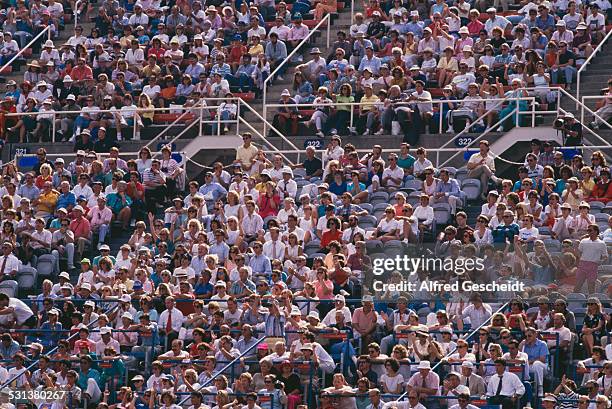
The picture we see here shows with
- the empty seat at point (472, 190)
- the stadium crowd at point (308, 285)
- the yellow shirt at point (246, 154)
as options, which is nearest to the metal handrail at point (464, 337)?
the stadium crowd at point (308, 285)

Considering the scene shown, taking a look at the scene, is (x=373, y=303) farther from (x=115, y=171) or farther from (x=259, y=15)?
(x=259, y=15)

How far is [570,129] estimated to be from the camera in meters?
33.7

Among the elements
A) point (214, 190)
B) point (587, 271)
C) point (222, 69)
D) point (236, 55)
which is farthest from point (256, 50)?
point (587, 271)

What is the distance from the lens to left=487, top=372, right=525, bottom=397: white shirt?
2709 cm

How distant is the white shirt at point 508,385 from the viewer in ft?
88.9

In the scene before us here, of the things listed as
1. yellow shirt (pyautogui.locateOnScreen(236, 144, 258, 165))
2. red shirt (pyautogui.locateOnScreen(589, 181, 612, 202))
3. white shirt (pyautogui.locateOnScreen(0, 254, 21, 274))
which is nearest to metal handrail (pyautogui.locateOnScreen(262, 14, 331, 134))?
yellow shirt (pyautogui.locateOnScreen(236, 144, 258, 165))

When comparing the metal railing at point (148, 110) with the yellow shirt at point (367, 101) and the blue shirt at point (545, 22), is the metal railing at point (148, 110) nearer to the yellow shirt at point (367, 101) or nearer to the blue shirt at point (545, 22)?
the yellow shirt at point (367, 101)

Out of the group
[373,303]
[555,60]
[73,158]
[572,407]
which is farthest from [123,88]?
[572,407]

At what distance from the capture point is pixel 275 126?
36.9 m

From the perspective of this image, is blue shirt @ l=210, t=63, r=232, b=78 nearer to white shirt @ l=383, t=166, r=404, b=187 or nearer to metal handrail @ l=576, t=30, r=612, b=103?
white shirt @ l=383, t=166, r=404, b=187

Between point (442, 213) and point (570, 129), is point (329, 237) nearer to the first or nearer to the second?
point (442, 213)

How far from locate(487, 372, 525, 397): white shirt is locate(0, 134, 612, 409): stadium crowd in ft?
0.06

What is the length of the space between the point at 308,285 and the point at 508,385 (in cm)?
425

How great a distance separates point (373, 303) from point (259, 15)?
37.8 feet
